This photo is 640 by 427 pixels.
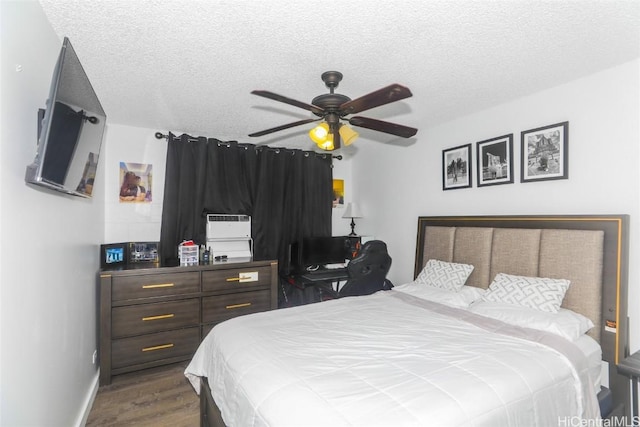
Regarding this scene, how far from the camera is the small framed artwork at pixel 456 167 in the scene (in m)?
3.01

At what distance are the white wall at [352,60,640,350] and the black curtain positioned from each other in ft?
3.41

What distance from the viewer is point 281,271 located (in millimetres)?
3934

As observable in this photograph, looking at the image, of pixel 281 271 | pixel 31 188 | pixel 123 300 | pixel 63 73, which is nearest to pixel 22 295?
pixel 31 188

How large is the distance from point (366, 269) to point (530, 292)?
1368 millimetres

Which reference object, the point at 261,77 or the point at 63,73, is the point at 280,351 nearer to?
the point at 63,73

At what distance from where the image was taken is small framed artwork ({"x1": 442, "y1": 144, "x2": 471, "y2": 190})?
301cm

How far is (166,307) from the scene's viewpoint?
2.92 metres

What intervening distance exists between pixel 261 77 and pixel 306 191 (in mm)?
2124

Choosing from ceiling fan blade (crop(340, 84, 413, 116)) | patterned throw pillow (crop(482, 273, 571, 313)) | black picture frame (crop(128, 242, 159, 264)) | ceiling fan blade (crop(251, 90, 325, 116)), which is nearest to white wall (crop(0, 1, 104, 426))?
ceiling fan blade (crop(251, 90, 325, 116))

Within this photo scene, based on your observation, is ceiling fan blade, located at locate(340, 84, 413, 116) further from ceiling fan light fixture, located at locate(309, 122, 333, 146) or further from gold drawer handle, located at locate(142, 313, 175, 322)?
gold drawer handle, located at locate(142, 313, 175, 322)

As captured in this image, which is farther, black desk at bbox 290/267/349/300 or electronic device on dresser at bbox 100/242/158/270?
black desk at bbox 290/267/349/300

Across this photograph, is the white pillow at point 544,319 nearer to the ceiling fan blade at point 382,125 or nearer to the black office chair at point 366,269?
the black office chair at point 366,269

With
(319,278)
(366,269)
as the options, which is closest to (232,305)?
Answer: (319,278)

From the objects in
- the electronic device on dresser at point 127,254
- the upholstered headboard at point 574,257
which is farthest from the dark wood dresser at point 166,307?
the upholstered headboard at point 574,257
